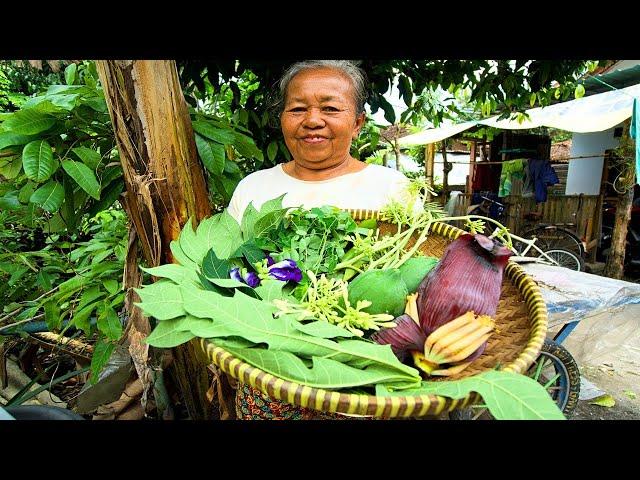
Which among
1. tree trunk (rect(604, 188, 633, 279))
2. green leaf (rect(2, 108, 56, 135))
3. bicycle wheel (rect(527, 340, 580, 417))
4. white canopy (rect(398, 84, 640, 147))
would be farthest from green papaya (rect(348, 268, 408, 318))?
tree trunk (rect(604, 188, 633, 279))

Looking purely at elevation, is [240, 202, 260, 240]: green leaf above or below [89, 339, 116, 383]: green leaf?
above

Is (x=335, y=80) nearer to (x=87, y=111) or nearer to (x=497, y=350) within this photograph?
(x=87, y=111)

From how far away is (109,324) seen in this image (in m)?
1.59

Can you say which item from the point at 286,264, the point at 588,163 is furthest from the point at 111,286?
the point at 588,163

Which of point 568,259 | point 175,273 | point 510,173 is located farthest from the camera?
point 510,173

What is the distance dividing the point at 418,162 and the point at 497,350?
13600mm

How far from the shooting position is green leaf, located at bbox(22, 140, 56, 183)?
1.35m

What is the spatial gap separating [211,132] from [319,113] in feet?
1.58

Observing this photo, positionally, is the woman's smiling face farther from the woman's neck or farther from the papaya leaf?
the papaya leaf

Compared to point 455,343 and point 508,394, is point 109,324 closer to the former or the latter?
point 455,343

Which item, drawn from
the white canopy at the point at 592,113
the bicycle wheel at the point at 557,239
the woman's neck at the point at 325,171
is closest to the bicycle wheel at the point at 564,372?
the woman's neck at the point at 325,171

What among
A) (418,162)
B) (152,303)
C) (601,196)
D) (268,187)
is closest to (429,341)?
(152,303)

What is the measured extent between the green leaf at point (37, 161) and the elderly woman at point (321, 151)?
2.39 ft

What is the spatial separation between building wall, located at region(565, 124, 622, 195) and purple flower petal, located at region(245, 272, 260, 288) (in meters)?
8.79
